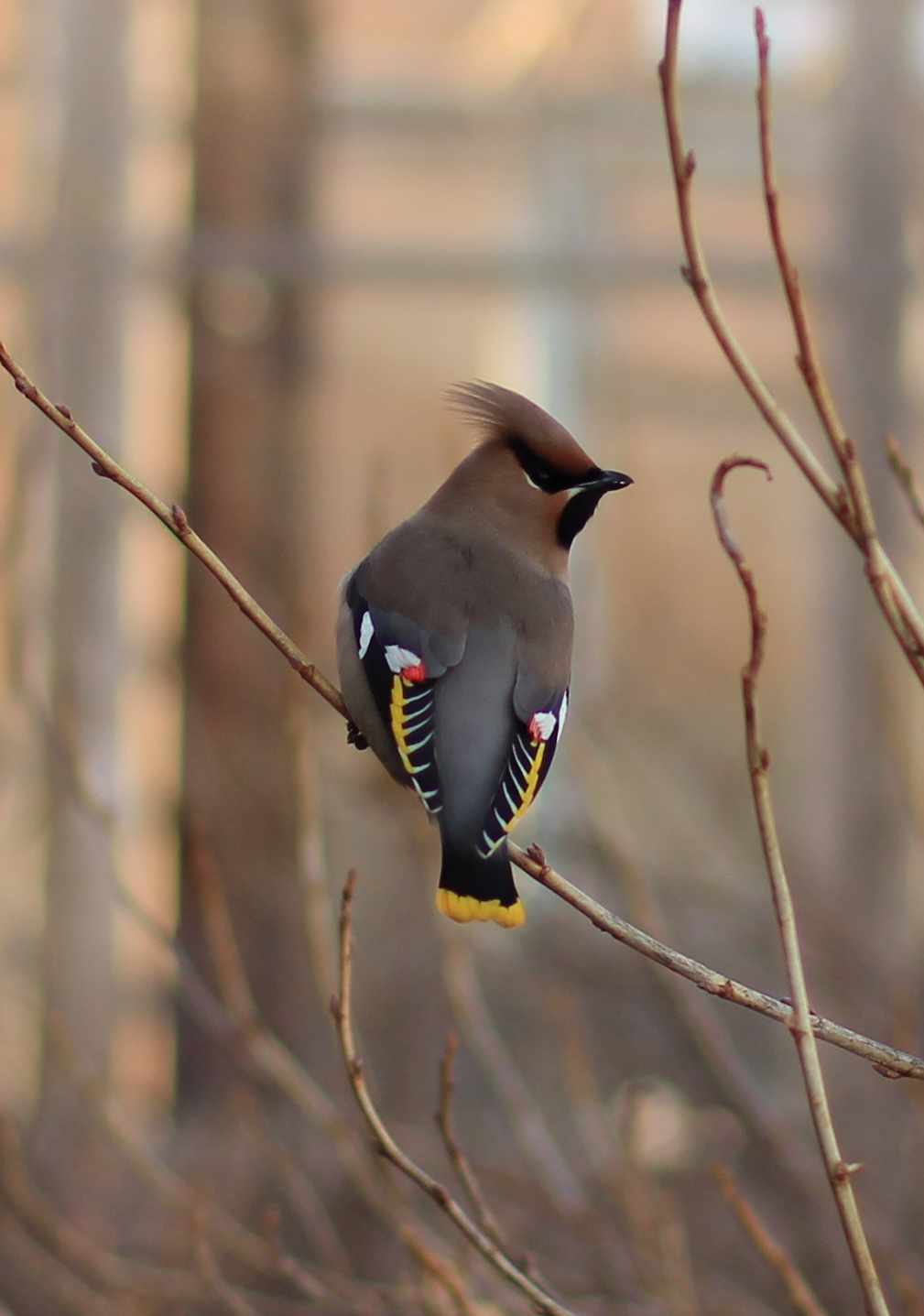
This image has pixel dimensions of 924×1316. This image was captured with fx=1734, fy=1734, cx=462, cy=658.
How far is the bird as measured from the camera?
1.61 meters

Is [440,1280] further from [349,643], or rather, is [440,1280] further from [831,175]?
[831,175]

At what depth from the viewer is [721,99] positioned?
16.0 feet

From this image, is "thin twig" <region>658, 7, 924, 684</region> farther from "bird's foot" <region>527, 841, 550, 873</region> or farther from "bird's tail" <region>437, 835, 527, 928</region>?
"bird's tail" <region>437, 835, 527, 928</region>

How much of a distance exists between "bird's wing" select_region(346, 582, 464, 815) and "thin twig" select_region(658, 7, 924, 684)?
2.03 ft

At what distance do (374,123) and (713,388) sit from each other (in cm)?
124

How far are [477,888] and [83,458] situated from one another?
347cm

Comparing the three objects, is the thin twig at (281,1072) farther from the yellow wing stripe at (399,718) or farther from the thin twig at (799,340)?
the thin twig at (799,340)

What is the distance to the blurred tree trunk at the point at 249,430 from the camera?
4598 millimetres

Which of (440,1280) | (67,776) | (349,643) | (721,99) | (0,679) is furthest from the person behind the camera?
(721,99)

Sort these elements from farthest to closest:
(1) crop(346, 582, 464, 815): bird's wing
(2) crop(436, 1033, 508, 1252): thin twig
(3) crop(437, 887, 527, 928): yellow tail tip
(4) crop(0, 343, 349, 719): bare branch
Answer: (1) crop(346, 582, 464, 815): bird's wing, (3) crop(437, 887, 527, 928): yellow tail tip, (2) crop(436, 1033, 508, 1252): thin twig, (4) crop(0, 343, 349, 719): bare branch

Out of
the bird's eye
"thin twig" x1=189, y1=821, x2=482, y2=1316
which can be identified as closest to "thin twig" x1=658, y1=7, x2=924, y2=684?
the bird's eye

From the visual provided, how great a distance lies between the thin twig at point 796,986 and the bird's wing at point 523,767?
1.32 ft

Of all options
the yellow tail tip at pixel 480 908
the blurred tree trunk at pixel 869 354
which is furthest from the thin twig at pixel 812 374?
the blurred tree trunk at pixel 869 354

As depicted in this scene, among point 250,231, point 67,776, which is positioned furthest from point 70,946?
point 67,776
